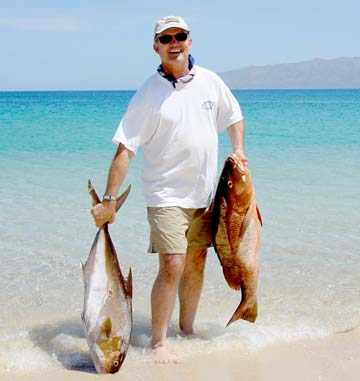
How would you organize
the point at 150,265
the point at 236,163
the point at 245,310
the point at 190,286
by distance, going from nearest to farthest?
1. the point at 236,163
2. the point at 245,310
3. the point at 190,286
4. the point at 150,265

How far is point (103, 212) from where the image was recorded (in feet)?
14.0

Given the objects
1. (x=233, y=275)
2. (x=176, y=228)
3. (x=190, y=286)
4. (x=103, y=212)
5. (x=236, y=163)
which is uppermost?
(x=236, y=163)

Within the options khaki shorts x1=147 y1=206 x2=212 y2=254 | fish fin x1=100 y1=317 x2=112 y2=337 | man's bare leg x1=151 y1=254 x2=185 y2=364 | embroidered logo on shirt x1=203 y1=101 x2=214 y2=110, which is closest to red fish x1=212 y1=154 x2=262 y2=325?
khaki shorts x1=147 y1=206 x2=212 y2=254

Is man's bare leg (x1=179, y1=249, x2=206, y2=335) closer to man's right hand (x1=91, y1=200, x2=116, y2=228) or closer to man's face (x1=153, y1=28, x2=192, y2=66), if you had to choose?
man's right hand (x1=91, y1=200, x2=116, y2=228)

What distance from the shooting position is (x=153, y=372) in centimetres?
423

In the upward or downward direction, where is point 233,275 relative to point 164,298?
upward

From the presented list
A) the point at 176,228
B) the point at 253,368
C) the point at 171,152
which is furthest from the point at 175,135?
the point at 253,368

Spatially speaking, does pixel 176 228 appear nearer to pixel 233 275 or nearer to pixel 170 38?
pixel 233 275

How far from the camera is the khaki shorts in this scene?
14.2ft

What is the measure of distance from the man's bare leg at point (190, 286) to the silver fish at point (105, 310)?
0.64 meters

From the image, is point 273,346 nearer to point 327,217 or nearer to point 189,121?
point 189,121

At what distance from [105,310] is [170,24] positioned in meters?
1.87

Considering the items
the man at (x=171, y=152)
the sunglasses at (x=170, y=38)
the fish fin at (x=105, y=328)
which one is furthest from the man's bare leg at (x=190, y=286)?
the sunglasses at (x=170, y=38)

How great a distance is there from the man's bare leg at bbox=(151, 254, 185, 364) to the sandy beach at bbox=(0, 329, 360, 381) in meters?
0.10
